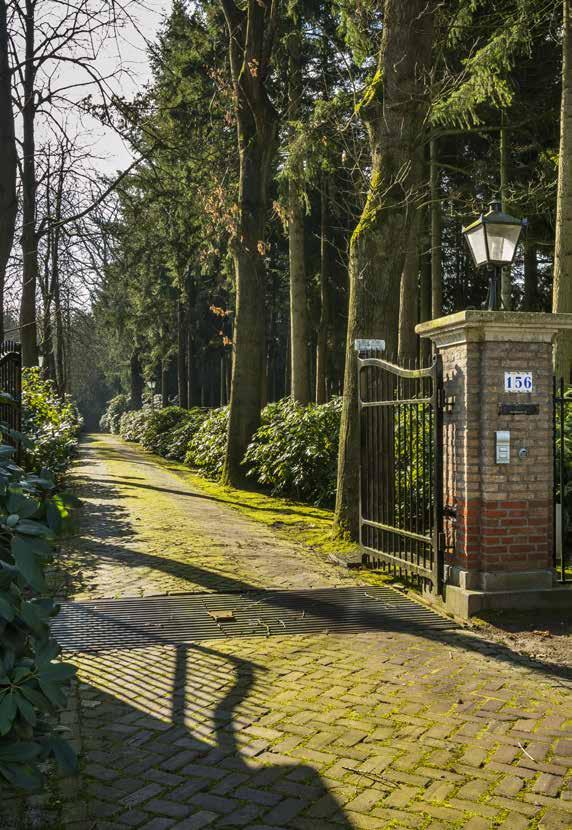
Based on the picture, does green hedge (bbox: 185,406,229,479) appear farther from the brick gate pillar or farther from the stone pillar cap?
the stone pillar cap

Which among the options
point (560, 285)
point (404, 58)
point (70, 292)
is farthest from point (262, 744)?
point (70, 292)

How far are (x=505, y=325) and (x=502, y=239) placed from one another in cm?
89

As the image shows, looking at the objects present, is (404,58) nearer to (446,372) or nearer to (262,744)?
(446,372)

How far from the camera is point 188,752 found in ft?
12.5

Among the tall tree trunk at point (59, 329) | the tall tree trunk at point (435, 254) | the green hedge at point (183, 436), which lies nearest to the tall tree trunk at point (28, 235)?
the tall tree trunk at point (59, 329)

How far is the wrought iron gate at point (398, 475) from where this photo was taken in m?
6.80

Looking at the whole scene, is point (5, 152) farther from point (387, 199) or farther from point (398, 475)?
point (398, 475)

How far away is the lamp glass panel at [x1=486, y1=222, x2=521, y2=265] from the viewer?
688 centimetres

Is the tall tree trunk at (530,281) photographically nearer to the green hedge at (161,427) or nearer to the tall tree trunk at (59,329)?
the tall tree trunk at (59,329)

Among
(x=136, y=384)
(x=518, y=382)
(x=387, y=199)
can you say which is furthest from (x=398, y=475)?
(x=136, y=384)

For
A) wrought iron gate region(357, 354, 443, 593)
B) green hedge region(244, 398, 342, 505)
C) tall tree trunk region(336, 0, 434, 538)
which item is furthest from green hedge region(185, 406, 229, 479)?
wrought iron gate region(357, 354, 443, 593)

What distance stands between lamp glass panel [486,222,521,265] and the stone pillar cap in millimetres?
698

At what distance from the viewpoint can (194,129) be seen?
18453 millimetres

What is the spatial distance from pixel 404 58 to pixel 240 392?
8.29 meters
